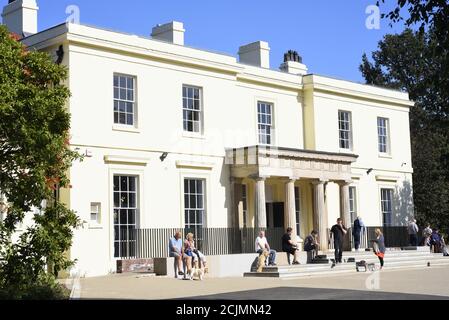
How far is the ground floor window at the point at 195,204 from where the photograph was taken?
90.0 ft

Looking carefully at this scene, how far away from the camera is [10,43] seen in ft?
50.1

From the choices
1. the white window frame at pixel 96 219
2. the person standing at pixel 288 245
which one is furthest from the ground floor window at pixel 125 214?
the person standing at pixel 288 245

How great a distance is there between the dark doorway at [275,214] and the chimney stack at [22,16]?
41.0 feet

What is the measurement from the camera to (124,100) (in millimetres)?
25766

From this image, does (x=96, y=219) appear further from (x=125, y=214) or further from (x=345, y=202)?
(x=345, y=202)

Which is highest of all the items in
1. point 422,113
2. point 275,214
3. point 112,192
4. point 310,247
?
point 422,113

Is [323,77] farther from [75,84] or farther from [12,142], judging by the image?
[12,142]

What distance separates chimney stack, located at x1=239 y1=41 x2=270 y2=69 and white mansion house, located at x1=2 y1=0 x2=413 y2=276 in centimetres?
8

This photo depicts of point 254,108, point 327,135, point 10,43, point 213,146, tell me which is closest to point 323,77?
point 327,135

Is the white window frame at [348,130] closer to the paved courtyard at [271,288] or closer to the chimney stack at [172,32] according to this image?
the chimney stack at [172,32]

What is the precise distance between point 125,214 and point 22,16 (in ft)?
30.3

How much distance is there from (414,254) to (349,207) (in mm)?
3673

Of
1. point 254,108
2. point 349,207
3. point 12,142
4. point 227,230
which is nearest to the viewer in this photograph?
point 12,142

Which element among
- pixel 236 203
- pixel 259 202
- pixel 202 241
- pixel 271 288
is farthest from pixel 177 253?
pixel 236 203
